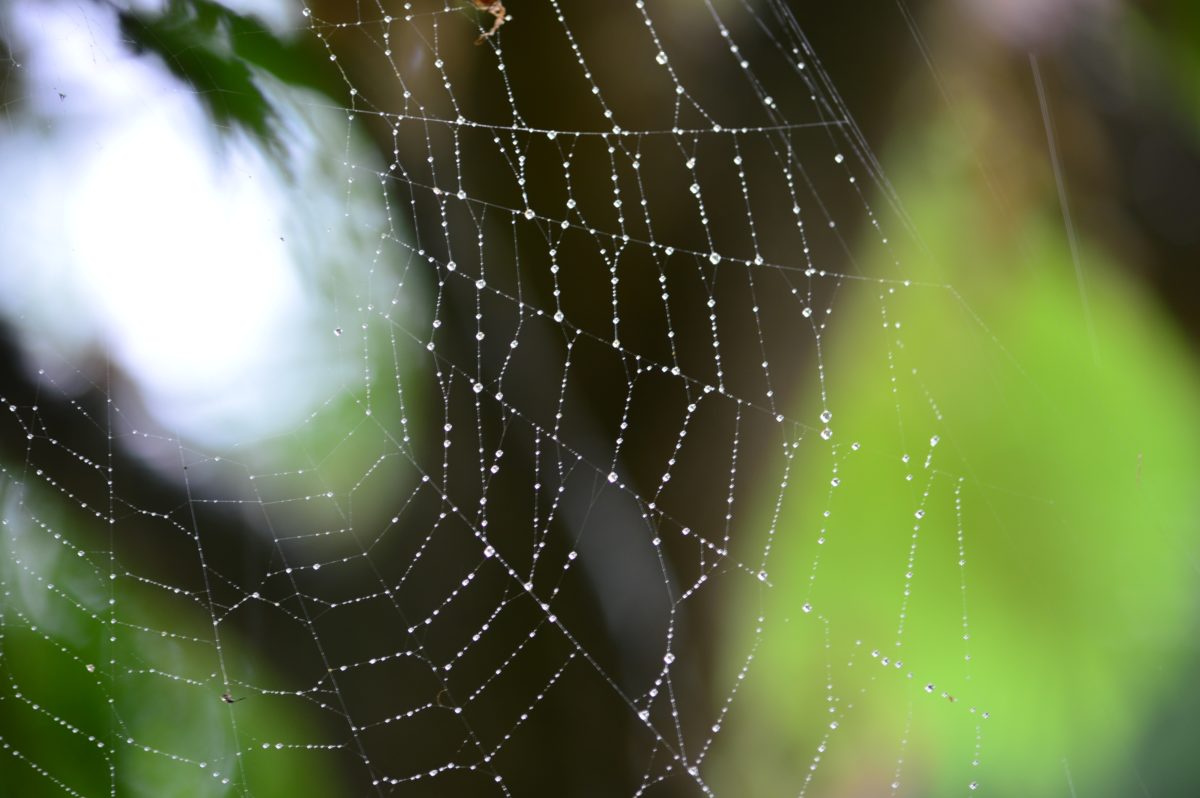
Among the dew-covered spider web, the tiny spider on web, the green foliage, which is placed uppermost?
the tiny spider on web

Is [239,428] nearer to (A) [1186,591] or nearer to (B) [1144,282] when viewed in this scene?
(B) [1144,282]

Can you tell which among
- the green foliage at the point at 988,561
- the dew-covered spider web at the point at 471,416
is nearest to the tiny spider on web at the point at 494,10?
the dew-covered spider web at the point at 471,416

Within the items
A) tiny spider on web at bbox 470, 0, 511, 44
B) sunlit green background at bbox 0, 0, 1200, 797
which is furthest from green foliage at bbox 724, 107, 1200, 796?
tiny spider on web at bbox 470, 0, 511, 44

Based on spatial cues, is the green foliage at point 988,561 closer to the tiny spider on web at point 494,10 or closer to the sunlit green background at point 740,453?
the sunlit green background at point 740,453

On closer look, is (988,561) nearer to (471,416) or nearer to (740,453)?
(740,453)

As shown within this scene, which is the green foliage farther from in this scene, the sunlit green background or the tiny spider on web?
the tiny spider on web

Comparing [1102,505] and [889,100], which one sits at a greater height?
Answer: [889,100]

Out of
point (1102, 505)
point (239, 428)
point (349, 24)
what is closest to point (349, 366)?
point (239, 428)

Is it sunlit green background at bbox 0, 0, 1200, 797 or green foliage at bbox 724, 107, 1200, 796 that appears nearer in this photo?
sunlit green background at bbox 0, 0, 1200, 797
